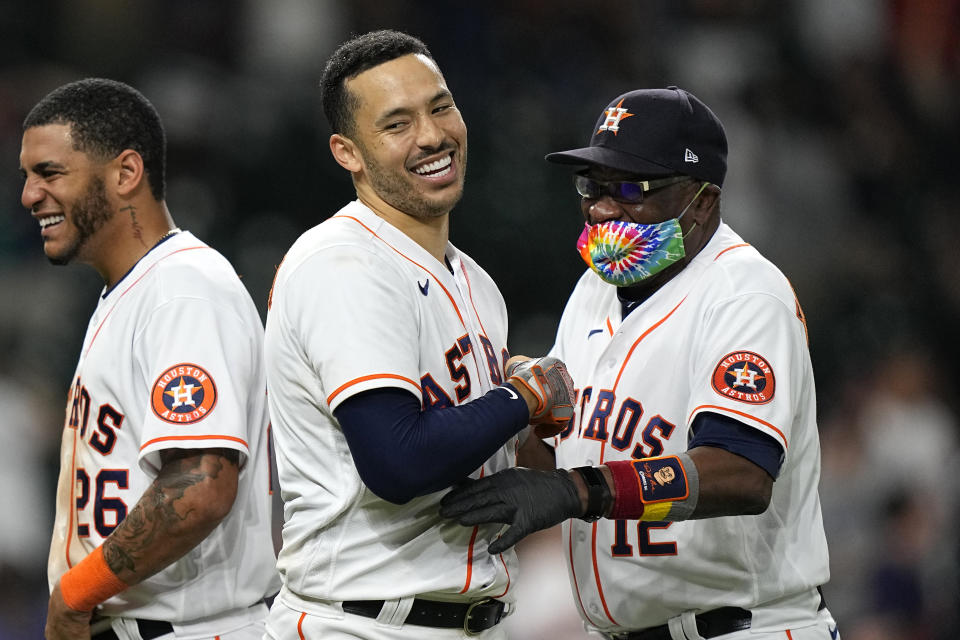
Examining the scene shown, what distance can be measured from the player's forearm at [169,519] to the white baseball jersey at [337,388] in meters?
0.30

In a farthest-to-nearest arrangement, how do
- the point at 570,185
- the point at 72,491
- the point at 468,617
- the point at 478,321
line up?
the point at 570,185, the point at 72,491, the point at 478,321, the point at 468,617

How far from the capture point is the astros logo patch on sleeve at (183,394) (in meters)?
A: 3.30

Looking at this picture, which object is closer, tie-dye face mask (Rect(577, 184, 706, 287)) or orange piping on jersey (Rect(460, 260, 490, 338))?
orange piping on jersey (Rect(460, 260, 490, 338))

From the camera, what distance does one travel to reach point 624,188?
3533 mm

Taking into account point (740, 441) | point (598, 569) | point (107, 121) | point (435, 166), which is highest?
point (107, 121)

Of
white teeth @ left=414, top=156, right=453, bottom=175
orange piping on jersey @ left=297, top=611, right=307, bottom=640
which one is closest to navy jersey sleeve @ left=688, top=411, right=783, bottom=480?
white teeth @ left=414, top=156, right=453, bottom=175

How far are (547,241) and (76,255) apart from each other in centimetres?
428

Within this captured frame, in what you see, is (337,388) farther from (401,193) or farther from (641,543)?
(641,543)

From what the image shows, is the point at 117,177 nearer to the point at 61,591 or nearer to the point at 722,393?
the point at 61,591

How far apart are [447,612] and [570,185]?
16.8ft

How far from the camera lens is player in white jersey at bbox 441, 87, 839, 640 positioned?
3115 mm

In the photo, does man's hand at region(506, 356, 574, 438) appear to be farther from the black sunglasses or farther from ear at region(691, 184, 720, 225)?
ear at region(691, 184, 720, 225)

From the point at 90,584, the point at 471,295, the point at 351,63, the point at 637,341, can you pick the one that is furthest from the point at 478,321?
the point at 90,584

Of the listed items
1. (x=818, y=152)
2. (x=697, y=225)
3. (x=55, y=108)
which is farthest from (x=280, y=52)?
(x=697, y=225)
